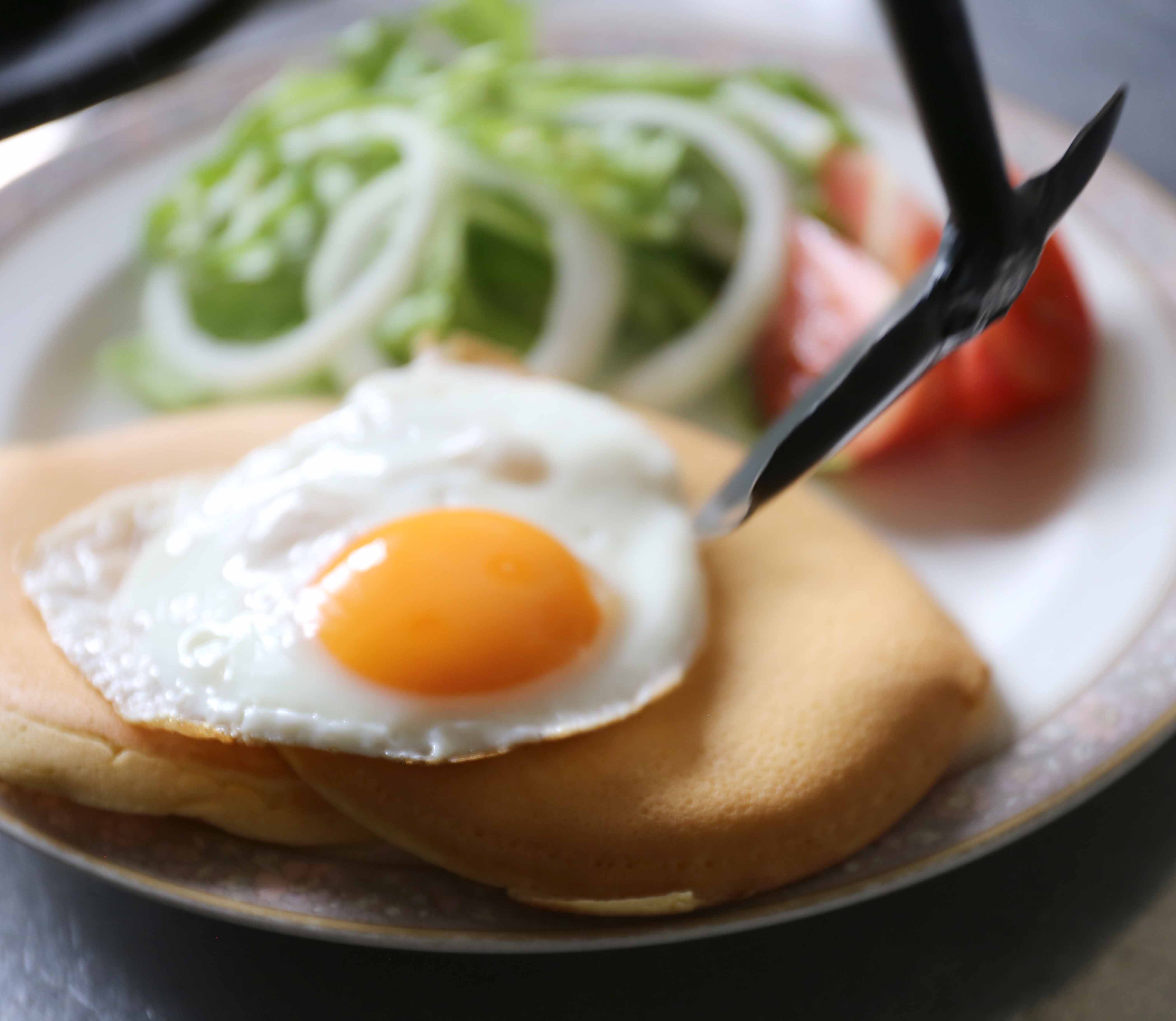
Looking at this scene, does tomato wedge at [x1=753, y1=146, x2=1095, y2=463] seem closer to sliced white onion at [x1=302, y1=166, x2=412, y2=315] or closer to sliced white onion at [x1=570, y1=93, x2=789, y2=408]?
sliced white onion at [x1=570, y1=93, x2=789, y2=408]

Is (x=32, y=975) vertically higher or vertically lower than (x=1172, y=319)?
higher

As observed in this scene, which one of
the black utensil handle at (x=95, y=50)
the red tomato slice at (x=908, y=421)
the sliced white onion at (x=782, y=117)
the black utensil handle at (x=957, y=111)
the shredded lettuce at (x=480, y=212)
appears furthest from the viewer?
the black utensil handle at (x=95, y=50)

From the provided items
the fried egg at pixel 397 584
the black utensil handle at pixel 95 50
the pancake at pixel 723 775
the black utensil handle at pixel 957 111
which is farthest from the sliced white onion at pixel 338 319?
the black utensil handle at pixel 957 111

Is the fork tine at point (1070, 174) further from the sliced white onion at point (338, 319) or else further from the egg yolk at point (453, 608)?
the sliced white onion at point (338, 319)

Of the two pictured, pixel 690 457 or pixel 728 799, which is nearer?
pixel 728 799

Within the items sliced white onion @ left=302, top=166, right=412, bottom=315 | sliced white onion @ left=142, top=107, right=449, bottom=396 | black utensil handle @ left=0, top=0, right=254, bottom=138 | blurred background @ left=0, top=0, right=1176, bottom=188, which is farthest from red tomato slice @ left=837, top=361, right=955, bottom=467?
black utensil handle @ left=0, top=0, right=254, bottom=138

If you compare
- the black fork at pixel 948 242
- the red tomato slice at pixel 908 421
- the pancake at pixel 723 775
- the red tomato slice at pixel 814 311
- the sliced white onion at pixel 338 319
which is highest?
the black fork at pixel 948 242

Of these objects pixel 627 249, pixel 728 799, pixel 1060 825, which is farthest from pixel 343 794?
pixel 627 249

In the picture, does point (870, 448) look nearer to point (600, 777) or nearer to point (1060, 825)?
point (1060, 825)
